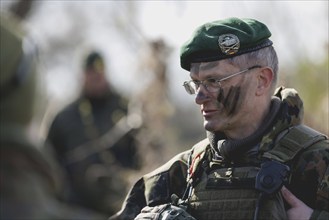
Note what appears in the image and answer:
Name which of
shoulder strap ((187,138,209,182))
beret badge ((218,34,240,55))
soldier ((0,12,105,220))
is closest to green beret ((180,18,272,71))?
beret badge ((218,34,240,55))

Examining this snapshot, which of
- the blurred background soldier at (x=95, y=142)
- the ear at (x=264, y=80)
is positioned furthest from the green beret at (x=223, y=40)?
the blurred background soldier at (x=95, y=142)

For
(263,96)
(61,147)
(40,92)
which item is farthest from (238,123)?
(61,147)

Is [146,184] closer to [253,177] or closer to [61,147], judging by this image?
[253,177]

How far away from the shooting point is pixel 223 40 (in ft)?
14.7

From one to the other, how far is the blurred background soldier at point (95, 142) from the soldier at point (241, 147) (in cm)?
532

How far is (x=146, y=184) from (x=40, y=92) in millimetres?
2321

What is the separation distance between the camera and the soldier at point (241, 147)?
4215 mm

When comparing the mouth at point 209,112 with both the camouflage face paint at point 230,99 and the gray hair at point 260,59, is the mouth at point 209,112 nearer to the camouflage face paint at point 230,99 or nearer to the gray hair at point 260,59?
the camouflage face paint at point 230,99

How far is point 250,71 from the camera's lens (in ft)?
14.7

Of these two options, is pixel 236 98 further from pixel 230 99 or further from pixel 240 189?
pixel 240 189

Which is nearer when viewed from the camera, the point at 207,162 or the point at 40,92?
the point at 40,92

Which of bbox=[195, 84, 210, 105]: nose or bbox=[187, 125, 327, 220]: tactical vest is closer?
bbox=[187, 125, 327, 220]: tactical vest

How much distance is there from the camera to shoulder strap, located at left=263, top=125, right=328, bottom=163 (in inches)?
168

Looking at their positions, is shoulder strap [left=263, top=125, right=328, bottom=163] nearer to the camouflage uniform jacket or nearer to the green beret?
the camouflage uniform jacket
